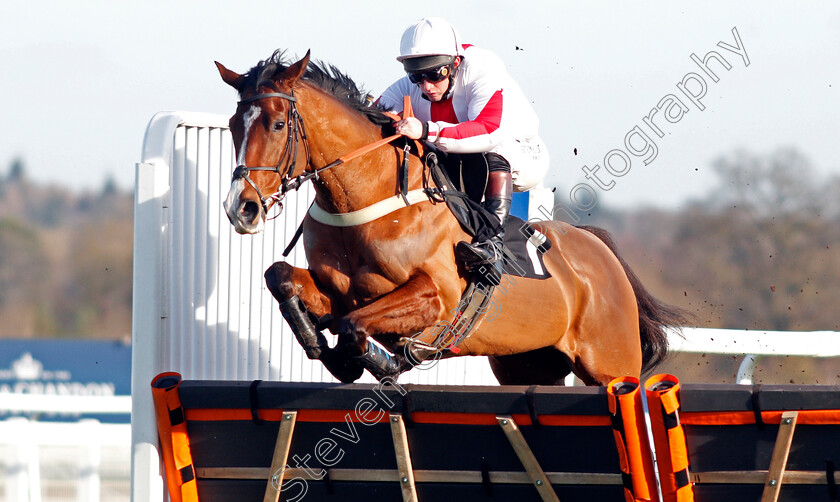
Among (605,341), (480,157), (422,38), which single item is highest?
(422,38)

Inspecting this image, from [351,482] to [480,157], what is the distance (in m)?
1.51

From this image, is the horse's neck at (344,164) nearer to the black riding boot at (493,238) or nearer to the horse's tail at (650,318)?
the black riding boot at (493,238)

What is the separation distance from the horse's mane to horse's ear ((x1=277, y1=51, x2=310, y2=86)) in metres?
0.05

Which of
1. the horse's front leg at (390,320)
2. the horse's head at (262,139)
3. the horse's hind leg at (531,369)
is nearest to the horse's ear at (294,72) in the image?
the horse's head at (262,139)

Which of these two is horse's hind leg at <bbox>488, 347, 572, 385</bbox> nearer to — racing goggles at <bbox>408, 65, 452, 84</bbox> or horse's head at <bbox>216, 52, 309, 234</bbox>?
racing goggles at <bbox>408, 65, 452, 84</bbox>

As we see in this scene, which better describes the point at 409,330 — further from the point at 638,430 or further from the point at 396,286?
the point at 638,430

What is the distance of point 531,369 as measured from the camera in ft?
16.3

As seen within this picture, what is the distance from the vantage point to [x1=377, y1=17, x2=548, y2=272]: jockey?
4.00m

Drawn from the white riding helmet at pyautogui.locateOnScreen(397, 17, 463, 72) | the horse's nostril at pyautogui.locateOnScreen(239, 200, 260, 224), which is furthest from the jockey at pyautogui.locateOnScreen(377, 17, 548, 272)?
the horse's nostril at pyautogui.locateOnScreen(239, 200, 260, 224)

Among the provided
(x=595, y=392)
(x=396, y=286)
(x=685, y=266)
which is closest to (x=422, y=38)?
(x=396, y=286)

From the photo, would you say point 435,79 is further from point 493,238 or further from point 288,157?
point 288,157

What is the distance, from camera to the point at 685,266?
64.4 ft

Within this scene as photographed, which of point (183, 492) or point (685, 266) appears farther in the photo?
point (685, 266)

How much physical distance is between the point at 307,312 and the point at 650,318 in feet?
7.51
